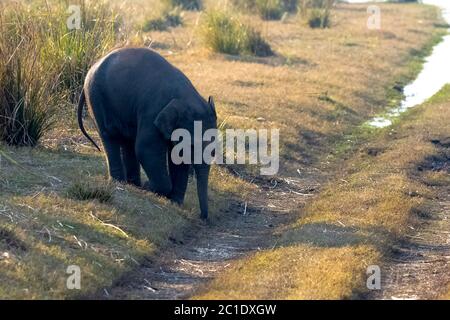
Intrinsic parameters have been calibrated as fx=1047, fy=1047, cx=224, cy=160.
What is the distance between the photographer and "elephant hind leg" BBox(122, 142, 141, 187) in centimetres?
1245

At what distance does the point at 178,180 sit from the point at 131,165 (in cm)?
87

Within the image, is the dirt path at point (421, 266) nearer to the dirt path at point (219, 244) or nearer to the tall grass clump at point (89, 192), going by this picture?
the dirt path at point (219, 244)

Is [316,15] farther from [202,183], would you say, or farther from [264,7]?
[202,183]

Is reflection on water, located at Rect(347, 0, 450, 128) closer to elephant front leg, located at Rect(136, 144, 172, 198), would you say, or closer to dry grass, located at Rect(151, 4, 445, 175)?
dry grass, located at Rect(151, 4, 445, 175)

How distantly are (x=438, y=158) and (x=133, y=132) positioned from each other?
575cm

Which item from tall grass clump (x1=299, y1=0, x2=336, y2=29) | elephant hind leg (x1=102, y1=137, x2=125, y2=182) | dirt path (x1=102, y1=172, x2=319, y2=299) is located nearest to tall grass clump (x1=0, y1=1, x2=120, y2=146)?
elephant hind leg (x1=102, y1=137, x2=125, y2=182)

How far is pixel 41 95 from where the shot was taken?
13.5 metres

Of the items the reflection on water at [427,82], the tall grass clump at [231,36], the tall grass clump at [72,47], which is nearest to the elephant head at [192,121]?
the tall grass clump at [72,47]

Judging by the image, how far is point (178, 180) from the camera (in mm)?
11844

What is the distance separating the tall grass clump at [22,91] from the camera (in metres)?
13.1

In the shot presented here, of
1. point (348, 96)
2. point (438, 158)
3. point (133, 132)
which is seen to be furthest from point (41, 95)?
point (348, 96)

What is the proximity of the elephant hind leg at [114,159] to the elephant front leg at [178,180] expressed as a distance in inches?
29.0

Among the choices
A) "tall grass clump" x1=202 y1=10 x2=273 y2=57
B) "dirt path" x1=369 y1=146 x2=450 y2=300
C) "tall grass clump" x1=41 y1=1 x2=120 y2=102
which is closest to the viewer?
"dirt path" x1=369 y1=146 x2=450 y2=300

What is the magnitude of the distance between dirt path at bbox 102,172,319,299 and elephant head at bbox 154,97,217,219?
678 mm
